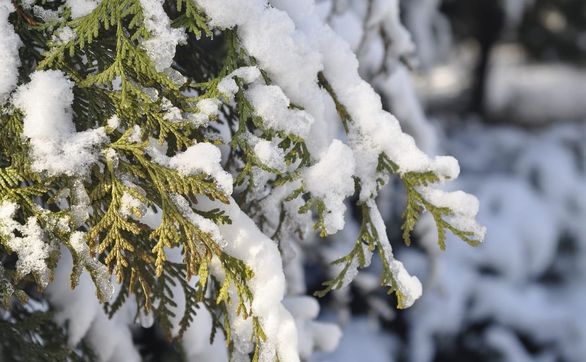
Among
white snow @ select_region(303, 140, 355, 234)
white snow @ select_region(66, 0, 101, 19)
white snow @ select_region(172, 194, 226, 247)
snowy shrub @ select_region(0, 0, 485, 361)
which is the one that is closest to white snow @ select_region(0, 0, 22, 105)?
snowy shrub @ select_region(0, 0, 485, 361)

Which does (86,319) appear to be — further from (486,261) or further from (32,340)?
(486,261)

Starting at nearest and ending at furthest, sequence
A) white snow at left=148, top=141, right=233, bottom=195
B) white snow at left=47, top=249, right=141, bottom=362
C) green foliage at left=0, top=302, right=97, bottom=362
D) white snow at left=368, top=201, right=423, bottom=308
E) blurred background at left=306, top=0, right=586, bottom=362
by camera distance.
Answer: white snow at left=148, top=141, right=233, bottom=195, white snow at left=368, top=201, right=423, bottom=308, green foliage at left=0, top=302, right=97, bottom=362, white snow at left=47, top=249, right=141, bottom=362, blurred background at left=306, top=0, right=586, bottom=362

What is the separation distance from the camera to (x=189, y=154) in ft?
3.59

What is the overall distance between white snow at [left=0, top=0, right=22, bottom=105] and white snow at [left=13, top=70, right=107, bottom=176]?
0.02 m

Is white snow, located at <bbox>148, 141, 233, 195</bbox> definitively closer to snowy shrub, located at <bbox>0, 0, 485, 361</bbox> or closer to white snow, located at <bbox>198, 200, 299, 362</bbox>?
snowy shrub, located at <bbox>0, 0, 485, 361</bbox>

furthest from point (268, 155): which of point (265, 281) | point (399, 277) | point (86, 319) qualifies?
point (86, 319)

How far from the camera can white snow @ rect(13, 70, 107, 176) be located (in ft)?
3.57

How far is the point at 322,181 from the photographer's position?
118cm

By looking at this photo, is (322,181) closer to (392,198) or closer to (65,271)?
(65,271)

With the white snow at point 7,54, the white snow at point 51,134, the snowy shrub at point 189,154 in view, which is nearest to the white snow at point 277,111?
the snowy shrub at point 189,154

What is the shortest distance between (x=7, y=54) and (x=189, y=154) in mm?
363

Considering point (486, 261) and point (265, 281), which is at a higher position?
point (265, 281)

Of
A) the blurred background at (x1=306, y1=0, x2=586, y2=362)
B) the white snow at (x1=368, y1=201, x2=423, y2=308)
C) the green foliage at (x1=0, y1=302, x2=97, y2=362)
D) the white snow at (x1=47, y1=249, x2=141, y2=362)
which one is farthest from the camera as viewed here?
the blurred background at (x1=306, y1=0, x2=586, y2=362)

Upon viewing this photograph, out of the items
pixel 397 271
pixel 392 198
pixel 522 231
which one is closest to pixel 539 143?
pixel 522 231
